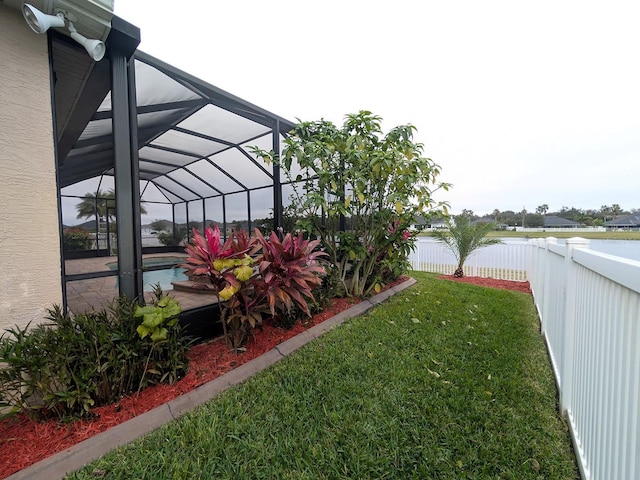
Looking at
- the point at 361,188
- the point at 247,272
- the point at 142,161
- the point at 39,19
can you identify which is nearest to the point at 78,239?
the point at 142,161

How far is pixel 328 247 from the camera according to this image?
4293 mm

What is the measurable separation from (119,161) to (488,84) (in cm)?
928

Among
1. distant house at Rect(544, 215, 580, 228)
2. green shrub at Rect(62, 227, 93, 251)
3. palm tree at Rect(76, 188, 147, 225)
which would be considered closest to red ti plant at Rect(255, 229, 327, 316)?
green shrub at Rect(62, 227, 93, 251)

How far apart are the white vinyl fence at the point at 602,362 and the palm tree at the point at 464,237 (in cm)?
508

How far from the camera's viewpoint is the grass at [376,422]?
1.53 meters

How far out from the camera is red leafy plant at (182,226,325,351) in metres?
2.46

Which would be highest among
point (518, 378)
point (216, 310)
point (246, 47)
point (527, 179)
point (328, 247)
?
point (246, 47)

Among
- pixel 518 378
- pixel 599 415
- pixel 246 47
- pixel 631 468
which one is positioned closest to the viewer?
pixel 631 468

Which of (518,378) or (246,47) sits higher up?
(246,47)

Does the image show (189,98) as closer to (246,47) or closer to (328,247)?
(328,247)

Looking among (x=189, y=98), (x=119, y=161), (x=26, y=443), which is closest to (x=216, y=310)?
(x=26, y=443)

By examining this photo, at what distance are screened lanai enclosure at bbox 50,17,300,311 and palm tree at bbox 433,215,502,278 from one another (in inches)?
181

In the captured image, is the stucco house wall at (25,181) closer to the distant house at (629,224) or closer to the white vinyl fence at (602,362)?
the white vinyl fence at (602,362)

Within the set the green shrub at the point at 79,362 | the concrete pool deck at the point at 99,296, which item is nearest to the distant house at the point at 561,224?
the concrete pool deck at the point at 99,296
